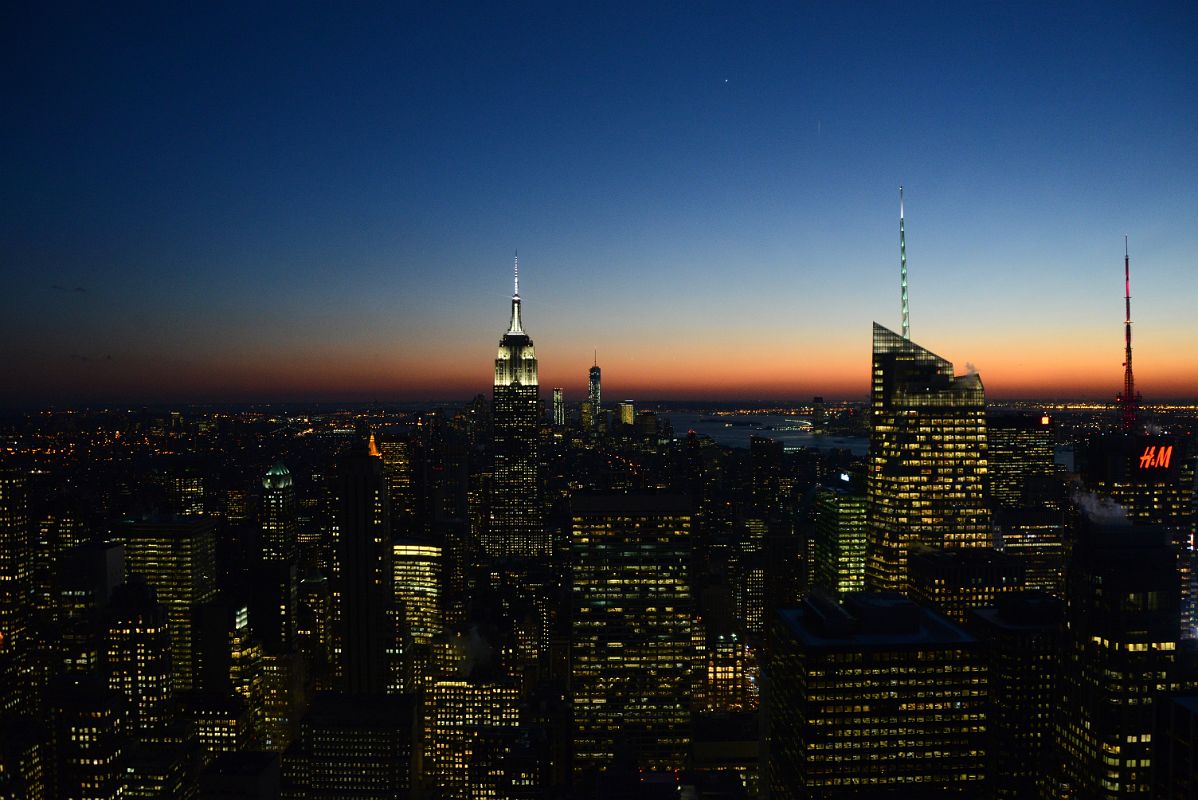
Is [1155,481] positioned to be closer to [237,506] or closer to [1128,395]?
[1128,395]

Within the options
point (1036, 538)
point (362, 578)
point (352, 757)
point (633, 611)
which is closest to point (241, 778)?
point (352, 757)

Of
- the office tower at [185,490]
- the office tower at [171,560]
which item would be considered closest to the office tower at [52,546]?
the office tower at [171,560]

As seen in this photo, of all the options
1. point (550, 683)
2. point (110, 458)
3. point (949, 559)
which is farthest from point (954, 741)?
point (110, 458)

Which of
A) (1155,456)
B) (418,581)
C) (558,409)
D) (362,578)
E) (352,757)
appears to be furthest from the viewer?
(558,409)

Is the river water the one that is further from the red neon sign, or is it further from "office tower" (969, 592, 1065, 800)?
"office tower" (969, 592, 1065, 800)

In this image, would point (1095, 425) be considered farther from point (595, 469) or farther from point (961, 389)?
point (595, 469)

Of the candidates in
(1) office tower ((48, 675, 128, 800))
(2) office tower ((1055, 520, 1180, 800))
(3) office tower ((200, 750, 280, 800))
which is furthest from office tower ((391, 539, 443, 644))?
(2) office tower ((1055, 520, 1180, 800))

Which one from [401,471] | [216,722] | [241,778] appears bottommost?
[216,722]
